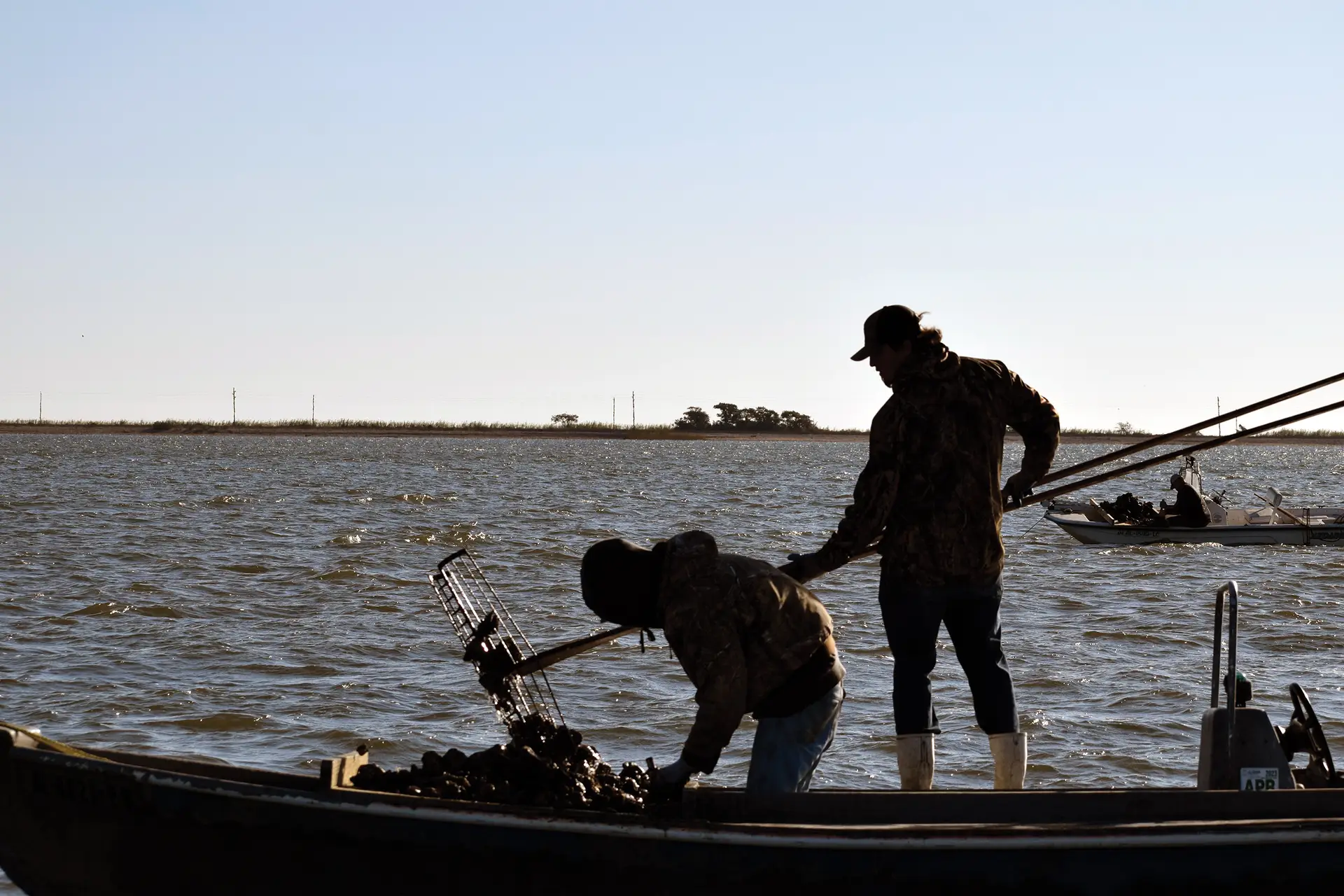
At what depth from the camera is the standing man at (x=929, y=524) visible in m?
6.31

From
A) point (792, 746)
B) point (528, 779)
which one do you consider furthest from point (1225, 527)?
point (528, 779)

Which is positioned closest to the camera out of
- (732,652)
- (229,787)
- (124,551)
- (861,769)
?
(732,652)

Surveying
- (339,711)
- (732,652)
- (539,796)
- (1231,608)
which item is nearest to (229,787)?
(539,796)

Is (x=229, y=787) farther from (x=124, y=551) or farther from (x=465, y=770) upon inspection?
(x=124, y=551)

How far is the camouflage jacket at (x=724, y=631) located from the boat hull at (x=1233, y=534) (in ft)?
81.3

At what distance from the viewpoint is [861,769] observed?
969cm

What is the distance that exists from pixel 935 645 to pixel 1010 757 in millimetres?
586

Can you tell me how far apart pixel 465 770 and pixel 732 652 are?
141 cm

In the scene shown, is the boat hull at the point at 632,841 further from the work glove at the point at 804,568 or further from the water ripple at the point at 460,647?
the water ripple at the point at 460,647

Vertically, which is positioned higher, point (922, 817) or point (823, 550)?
point (823, 550)

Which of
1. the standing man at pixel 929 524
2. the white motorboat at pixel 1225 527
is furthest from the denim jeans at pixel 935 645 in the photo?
the white motorboat at pixel 1225 527

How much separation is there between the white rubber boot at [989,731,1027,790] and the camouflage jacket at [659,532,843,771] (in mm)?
1386

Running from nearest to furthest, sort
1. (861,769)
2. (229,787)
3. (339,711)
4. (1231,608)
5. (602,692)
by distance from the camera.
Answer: (229,787)
(1231,608)
(861,769)
(339,711)
(602,692)

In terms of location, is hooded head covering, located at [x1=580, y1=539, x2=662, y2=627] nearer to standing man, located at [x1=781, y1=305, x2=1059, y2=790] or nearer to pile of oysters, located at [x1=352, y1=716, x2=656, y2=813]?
pile of oysters, located at [x1=352, y1=716, x2=656, y2=813]
